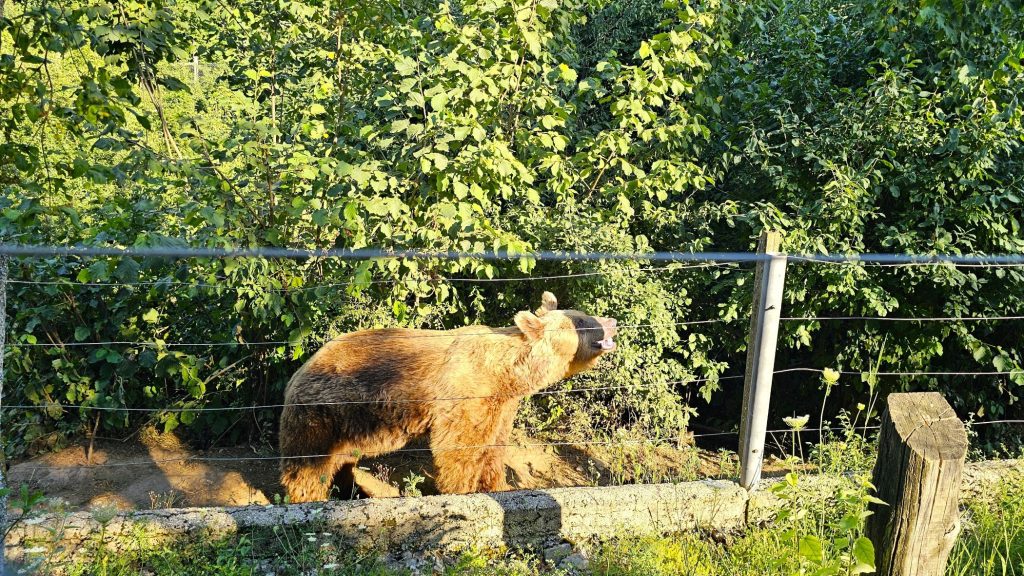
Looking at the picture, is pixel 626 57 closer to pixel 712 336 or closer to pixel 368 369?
pixel 712 336

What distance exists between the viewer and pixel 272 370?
6.87 metres

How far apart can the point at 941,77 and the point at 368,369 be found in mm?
4938

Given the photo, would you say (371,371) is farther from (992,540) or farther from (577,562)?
(992,540)

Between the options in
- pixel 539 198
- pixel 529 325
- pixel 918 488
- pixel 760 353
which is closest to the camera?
pixel 918 488

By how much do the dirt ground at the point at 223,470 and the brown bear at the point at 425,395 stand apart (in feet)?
1.55

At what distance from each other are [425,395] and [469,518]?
1334mm

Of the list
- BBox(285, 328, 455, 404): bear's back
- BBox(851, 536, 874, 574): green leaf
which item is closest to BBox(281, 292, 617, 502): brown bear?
BBox(285, 328, 455, 404): bear's back

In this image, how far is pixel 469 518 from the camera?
4.14m

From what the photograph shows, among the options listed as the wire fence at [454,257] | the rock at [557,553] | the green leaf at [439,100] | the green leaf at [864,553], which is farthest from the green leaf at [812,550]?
the green leaf at [439,100]

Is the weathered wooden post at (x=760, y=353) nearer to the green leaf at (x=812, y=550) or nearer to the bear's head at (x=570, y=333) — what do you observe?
the bear's head at (x=570, y=333)

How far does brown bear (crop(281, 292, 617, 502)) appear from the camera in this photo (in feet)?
17.4

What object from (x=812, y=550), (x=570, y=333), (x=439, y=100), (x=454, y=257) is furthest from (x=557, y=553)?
(x=439, y=100)

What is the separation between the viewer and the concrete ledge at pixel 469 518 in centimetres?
383

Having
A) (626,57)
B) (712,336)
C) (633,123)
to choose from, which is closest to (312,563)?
(633,123)
